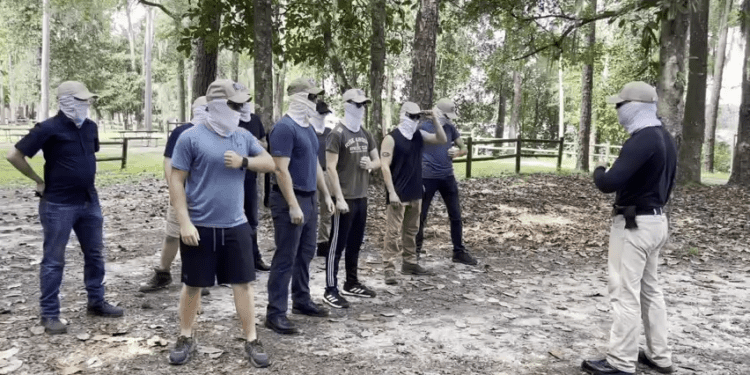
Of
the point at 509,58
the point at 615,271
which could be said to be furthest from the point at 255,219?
→ the point at 509,58

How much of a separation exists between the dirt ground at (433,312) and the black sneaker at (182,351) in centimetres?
7

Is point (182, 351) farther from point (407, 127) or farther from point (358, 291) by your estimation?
point (407, 127)

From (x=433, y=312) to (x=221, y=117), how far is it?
3.08 m

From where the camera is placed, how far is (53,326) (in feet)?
16.6

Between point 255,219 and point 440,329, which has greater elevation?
point 255,219

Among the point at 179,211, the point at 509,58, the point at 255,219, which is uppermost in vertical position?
the point at 509,58

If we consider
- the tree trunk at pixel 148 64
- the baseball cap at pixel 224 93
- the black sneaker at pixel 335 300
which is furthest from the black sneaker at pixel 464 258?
the tree trunk at pixel 148 64

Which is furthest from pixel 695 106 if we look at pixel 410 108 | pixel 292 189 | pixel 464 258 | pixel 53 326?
pixel 53 326

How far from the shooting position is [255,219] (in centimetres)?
705

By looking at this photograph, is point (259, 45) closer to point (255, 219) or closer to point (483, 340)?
point (255, 219)

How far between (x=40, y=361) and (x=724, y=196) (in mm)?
Answer: 15238

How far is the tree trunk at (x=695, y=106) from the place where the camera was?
1672 cm

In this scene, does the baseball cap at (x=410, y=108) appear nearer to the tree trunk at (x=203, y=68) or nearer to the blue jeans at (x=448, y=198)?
the blue jeans at (x=448, y=198)

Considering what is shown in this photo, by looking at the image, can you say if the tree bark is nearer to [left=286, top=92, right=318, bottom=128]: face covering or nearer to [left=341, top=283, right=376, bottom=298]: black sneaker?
[left=341, top=283, right=376, bottom=298]: black sneaker
